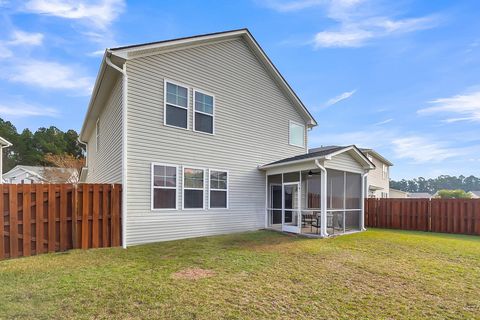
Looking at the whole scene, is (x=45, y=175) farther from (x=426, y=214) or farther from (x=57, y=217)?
(x=426, y=214)

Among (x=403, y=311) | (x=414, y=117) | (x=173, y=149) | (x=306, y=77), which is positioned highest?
(x=306, y=77)

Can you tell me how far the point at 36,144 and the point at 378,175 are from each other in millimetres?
44813

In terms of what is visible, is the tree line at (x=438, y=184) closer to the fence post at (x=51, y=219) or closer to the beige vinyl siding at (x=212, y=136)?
the beige vinyl siding at (x=212, y=136)

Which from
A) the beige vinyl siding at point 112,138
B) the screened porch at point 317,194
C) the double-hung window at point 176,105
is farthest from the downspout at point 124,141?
the screened porch at point 317,194

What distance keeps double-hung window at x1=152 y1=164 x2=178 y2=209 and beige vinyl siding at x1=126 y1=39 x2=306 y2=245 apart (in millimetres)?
180

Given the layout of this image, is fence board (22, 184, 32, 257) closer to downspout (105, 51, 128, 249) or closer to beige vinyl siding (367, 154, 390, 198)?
downspout (105, 51, 128, 249)

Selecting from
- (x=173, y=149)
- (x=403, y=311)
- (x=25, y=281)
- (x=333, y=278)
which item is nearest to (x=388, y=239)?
(x=333, y=278)

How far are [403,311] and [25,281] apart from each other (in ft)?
20.1

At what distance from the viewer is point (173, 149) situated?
942cm

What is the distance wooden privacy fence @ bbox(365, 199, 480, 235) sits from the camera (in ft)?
41.3

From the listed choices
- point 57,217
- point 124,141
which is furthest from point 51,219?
point 124,141

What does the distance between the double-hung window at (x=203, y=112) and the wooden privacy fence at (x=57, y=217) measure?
3591mm

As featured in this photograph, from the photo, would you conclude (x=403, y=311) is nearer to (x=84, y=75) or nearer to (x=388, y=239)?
(x=388, y=239)

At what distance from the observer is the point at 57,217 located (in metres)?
7.30
